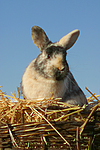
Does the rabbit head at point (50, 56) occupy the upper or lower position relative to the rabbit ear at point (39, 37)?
lower

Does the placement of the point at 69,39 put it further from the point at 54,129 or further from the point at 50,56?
the point at 54,129

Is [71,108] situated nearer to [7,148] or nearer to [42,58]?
[7,148]

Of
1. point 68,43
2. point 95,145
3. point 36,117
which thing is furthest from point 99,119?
point 68,43

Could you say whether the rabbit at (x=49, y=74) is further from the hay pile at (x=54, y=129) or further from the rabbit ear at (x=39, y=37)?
the hay pile at (x=54, y=129)

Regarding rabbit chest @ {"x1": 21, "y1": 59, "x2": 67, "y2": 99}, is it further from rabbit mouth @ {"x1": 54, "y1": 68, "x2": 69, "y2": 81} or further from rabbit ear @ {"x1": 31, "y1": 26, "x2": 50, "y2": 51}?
rabbit ear @ {"x1": 31, "y1": 26, "x2": 50, "y2": 51}

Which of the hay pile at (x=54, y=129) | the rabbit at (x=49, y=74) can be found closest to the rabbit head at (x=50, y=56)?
the rabbit at (x=49, y=74)

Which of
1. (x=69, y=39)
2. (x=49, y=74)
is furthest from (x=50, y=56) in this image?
(x=69, y=39)

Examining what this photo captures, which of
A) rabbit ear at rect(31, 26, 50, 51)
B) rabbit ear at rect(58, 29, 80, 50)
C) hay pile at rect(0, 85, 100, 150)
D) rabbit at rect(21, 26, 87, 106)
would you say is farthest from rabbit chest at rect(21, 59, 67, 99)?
hay pile at rect(0, 85, 100, 150)
